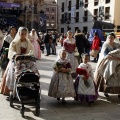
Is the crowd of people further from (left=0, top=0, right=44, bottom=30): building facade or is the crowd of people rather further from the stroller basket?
(left=0, top=0, right=44, bottom=30): building facade

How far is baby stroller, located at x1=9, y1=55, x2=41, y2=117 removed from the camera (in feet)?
18.2

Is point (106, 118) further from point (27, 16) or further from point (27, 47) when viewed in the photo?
point (27, 16)

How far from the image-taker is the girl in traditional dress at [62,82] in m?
6.14

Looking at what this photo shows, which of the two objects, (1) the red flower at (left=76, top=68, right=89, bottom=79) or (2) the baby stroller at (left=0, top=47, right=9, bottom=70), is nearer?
(1) the red flower at (left=76, top=68, right=89, bottom=79)

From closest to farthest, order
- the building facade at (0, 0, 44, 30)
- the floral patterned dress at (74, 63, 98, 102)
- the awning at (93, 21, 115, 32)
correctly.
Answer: the floral patterned dress at (74, 63, 98, 102)
the awning at (93, 21, 115, 32)
the building facade at (0, 0, 44, 30)

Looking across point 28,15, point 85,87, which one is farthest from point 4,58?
point 28,15

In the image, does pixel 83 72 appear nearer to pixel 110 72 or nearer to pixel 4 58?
pixel 110 72

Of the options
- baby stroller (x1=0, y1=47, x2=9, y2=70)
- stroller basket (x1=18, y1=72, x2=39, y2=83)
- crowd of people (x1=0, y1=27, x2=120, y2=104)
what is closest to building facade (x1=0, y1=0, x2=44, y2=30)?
baby stroller (x1=0, y1=47, x2=9, y2=70)

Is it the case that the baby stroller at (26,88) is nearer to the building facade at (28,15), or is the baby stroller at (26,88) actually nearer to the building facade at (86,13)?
the building facade at (86,13)

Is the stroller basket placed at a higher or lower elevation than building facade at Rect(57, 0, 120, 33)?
lower

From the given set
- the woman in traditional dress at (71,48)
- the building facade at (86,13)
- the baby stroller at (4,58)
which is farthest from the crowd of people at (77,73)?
the building facade at (86,13)

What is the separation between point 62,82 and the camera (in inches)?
243

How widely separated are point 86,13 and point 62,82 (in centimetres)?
3967

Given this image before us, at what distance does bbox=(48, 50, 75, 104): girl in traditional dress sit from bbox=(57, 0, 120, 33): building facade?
28773mm
